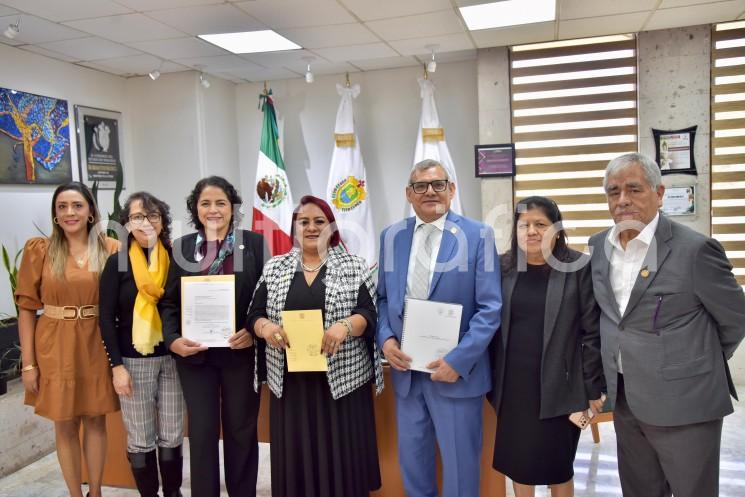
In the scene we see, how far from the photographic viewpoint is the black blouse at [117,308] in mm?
2385

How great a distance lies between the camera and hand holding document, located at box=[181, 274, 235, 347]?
2.26 m

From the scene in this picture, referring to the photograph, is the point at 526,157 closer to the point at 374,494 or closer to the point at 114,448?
the point at 374,494

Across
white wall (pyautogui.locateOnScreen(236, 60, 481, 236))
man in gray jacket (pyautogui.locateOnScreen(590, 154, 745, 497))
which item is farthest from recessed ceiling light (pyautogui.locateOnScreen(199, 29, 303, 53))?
man in gray jacket (pyautogui.locateOnScreen(590, 154, 745, 497))

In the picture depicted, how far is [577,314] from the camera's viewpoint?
6.46ft

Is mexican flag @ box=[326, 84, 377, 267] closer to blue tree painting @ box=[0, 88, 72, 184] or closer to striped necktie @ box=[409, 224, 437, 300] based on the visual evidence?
blue tree painting @ box=[0, 88, 72, 184]

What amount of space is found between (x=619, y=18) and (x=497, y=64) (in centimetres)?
103

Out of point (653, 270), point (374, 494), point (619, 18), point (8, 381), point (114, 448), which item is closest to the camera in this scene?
point (653, 270)

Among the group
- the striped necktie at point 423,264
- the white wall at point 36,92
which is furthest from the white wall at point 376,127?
the striped necktie at point 423,264


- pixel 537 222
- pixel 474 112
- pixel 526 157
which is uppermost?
pixel 474 112

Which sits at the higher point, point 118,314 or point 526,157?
point 526,157

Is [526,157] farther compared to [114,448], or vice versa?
[526,157]

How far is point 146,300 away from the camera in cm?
239

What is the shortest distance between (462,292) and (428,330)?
195 mm

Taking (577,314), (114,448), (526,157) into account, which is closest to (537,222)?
(577,314)
